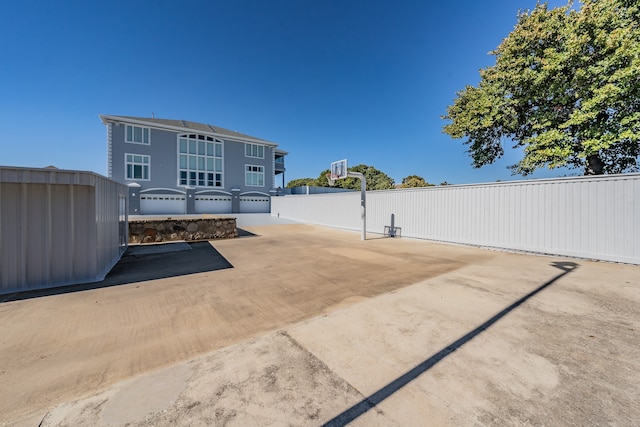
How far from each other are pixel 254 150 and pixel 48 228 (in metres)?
27.6

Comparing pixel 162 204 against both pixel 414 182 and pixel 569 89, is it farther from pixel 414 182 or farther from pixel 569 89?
pixel 414 182

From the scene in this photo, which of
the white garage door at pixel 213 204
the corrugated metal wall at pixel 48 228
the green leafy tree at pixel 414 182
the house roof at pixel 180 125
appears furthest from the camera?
the green leafy tree at pixel 414 182

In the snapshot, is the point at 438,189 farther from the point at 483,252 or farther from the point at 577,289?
the point at 577,289

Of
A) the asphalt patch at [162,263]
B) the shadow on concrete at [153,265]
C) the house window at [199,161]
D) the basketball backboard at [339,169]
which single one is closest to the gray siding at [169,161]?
the house window at [199,161]

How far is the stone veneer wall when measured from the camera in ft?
31.4

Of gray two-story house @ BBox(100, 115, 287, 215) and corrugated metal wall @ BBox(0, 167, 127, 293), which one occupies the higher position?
gray two-story house @ BBox(100, 115, 287, 215)

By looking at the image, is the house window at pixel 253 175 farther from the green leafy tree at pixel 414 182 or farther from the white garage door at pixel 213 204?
the green leafy tree at pixel 414 182

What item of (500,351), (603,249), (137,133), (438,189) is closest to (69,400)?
(500,351)

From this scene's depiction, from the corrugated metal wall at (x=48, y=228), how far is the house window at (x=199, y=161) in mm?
23766

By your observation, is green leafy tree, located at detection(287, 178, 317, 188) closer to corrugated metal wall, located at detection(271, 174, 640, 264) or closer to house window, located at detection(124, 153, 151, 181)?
house window, located at detection(124, 153, 151, 181)

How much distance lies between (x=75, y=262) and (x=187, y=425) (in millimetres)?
5005

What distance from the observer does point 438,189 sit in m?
10.9

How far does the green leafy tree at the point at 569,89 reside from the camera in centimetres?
935

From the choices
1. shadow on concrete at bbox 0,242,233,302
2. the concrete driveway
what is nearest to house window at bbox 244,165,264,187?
shadow on concrete at bbox 0,242,233,302
